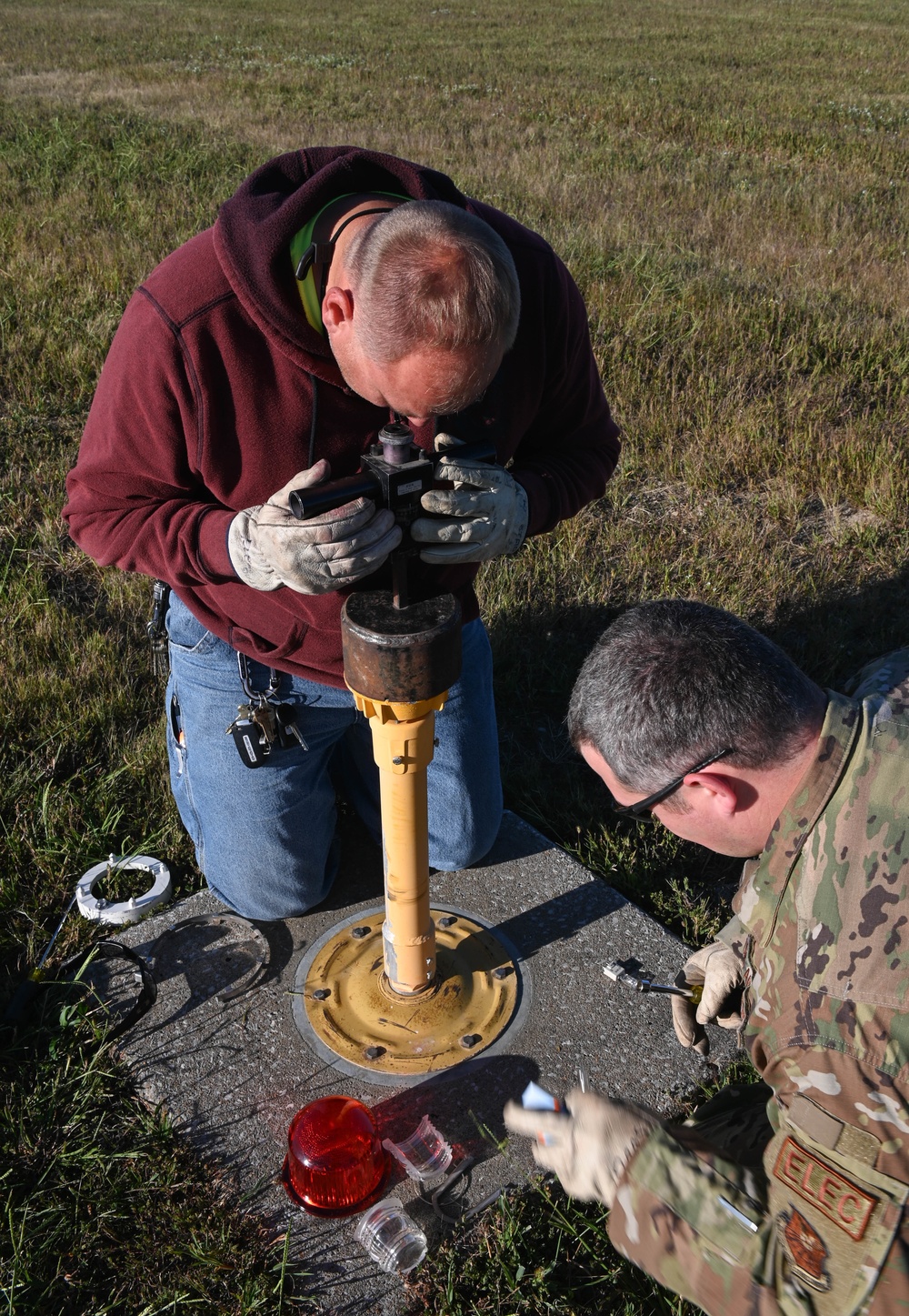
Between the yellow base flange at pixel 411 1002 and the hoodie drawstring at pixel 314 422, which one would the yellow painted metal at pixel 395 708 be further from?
the yellow base flange at pixel 411 1002

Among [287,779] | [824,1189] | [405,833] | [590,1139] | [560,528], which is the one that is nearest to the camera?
[824,1189]

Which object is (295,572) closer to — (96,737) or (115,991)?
(115,991)

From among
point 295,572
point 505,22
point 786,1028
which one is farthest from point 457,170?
point 505,22

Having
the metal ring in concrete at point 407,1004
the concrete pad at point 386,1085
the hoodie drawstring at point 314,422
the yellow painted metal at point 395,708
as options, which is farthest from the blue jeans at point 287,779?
the yellow painted metal at point 395,708

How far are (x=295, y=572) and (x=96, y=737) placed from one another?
191 centimetres

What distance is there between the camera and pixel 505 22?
86.3 ft

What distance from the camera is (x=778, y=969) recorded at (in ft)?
5.82

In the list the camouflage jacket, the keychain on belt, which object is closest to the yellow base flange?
the keychain on belt

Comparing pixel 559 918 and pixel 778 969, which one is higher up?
pixel 778 969

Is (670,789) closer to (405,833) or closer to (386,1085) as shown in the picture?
(405,833)

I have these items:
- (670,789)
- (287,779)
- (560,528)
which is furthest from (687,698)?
(560,528)

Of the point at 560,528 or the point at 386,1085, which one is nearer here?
the point at 386,1085

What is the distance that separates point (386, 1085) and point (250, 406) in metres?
1.64

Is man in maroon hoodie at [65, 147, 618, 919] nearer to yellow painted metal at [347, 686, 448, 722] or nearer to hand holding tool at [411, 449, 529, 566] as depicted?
hand holding tool at [411, 449, 529, 566]
